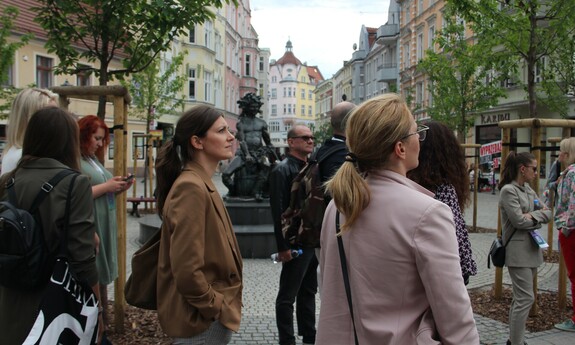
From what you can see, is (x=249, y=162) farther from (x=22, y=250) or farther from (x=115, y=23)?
(x=22, y=250)

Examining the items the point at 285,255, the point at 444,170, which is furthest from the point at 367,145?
the point at 285,255

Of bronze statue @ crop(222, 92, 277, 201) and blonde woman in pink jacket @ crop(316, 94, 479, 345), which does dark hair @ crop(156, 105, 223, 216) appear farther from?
bronze statue @ crop(222, 92, 277, 201)

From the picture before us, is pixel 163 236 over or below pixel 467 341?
over

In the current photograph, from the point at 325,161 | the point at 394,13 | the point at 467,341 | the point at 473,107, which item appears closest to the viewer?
the point at 467,341

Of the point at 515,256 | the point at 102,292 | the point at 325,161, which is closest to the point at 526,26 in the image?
the point at 515,256

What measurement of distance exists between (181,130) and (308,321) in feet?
8.88

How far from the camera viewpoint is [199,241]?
2.69 metres

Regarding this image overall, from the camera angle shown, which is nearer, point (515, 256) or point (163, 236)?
point (163, 236)

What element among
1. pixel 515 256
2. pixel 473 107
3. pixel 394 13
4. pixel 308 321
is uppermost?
pixel 394 13

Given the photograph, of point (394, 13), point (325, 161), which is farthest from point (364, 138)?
point (394, 13)

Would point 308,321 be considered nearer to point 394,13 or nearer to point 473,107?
point 473,107

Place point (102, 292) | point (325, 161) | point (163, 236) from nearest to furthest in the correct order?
1. point (163, 236)
2. point (325, 161)
3. point (102, 292)

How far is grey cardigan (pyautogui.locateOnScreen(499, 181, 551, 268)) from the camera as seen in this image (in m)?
5.18

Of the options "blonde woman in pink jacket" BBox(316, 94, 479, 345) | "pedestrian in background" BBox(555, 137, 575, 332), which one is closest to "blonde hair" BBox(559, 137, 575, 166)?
"pedestrian in background" BBox(555, 137, 575, 332)
